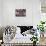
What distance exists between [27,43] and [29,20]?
860 millimetres

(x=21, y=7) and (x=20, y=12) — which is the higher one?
(x=21, y=7)

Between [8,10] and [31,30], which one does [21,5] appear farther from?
[31,30]

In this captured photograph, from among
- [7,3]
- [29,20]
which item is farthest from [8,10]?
[29,20]

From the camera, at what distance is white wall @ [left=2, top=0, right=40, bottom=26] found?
4555 mm

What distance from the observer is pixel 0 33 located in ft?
14.7

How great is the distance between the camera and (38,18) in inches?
179

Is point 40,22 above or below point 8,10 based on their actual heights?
below

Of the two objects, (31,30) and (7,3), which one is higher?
(7,3)

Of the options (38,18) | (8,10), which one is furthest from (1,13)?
(38,18)

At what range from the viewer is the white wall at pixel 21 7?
4555 mm

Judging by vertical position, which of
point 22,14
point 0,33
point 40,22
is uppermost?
point 22,14

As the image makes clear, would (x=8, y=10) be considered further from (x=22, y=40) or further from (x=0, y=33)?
(x=22, y=40)

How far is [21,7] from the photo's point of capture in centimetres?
460

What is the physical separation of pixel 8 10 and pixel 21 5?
53 cm
